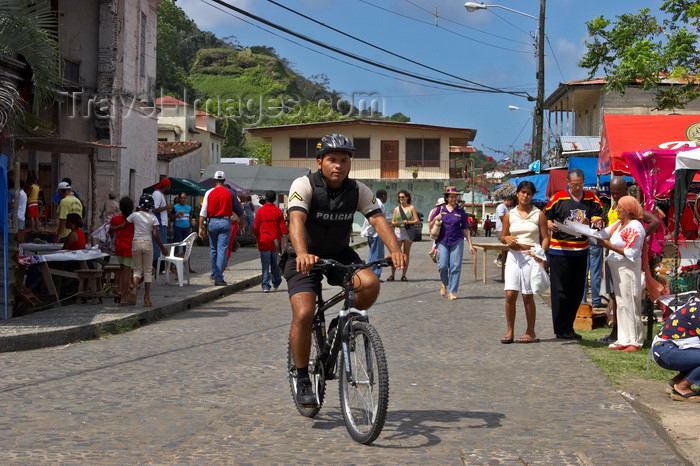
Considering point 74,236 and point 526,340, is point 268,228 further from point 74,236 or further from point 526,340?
point 526,340

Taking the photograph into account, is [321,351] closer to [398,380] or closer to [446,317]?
[398,380]

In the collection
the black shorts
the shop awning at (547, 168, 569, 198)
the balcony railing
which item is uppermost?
the balcony railing

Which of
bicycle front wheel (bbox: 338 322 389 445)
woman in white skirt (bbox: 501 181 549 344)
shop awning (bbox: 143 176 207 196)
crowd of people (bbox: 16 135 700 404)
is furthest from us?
shop awning (bbox: 143 176 207 196)

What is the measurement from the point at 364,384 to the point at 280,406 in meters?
1.40

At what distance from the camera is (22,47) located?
39.9 ft

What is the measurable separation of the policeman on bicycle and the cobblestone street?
67 centimetres

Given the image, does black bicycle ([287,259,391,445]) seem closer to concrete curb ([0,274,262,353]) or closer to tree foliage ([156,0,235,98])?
concrete curb ([0,274,262,353])

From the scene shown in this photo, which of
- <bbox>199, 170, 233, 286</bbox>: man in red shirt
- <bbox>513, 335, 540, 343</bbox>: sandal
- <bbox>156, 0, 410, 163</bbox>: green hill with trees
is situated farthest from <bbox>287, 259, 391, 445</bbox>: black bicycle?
<bbox>156, 0, 410, 163</bbox>: green hill with trees

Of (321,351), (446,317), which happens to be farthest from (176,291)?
(321,351)

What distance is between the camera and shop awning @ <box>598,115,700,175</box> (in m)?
12.2

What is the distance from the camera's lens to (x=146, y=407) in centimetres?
648

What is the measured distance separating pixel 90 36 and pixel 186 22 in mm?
116335

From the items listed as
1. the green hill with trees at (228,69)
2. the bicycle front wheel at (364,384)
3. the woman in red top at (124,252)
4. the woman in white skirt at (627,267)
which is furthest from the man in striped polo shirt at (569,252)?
the green hill with trees at (228,69)

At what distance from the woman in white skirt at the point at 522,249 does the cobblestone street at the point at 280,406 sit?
32cm
